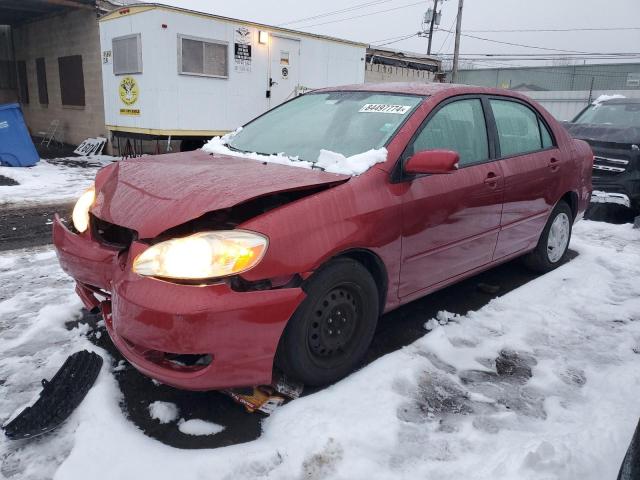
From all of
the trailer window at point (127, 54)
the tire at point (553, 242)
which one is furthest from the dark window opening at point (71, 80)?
the tire at point (553, 242)

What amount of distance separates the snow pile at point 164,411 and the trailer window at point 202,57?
8.78m

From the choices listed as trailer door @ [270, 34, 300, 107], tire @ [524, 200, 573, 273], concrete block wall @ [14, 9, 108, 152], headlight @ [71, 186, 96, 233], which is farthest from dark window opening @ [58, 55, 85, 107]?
tire @ [524, 200, 573, 273]

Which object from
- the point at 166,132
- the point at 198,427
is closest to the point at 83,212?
the point at 198,427

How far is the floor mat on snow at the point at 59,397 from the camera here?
223 centimetres

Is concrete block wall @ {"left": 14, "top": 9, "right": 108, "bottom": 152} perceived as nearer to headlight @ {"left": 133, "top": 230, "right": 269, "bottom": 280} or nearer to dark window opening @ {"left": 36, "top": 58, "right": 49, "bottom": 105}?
dark window opening @ {"left": 36, "top": 58, "right": 49, "bottom": 105}

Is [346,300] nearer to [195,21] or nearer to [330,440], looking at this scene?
[330,440]

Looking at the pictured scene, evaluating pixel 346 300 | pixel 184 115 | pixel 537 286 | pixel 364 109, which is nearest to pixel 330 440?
pixel 346 300

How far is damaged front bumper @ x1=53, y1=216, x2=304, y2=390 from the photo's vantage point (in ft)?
6.86

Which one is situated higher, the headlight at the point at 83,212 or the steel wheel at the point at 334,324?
the headlight at the point at 83,212

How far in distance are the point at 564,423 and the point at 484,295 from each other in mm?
1673

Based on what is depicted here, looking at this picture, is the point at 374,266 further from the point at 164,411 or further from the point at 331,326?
the point at 164,411

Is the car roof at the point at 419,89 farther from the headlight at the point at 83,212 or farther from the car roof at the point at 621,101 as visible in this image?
the car roof at the point at 621,101

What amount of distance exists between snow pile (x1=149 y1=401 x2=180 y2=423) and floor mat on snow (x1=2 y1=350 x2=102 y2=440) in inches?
14.0

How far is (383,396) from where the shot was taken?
2.57 metres
